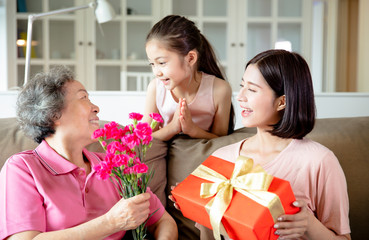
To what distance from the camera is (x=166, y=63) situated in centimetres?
179

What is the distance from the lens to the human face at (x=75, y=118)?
1.32m

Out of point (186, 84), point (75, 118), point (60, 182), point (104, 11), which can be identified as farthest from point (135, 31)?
point (60, 182)

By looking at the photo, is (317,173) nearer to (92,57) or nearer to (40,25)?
(92,57)

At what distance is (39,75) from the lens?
134 cm

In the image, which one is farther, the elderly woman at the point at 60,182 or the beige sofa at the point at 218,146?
the beige sofa at the point at 218,146

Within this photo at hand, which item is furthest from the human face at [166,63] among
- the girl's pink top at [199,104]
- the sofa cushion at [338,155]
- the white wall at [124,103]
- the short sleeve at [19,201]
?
the short sleeve at [19,201]

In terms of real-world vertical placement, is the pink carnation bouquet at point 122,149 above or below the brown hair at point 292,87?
below

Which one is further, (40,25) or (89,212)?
(40,25)

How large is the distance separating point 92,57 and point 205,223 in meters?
3.39

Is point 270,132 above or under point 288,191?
above

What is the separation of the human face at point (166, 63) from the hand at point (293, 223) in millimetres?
939

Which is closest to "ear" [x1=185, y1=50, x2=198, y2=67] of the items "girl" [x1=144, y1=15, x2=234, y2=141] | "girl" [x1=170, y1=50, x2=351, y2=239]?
"girl" [x1=144, y1=15, x2=234, y2=141]

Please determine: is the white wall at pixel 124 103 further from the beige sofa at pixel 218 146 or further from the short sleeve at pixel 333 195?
the short sleeve at pixel 333 195

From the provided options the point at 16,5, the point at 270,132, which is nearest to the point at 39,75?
the point at 270,132
